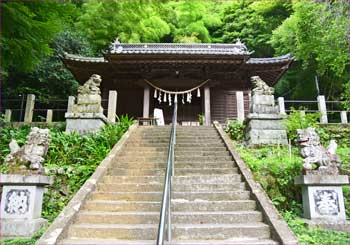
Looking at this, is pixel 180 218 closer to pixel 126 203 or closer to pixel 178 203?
pixel 178 203

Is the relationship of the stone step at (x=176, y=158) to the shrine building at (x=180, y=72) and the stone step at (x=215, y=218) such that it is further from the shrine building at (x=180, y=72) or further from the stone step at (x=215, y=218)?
the shrine building at (x=180, y=72)

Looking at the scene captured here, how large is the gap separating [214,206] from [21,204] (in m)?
3.29

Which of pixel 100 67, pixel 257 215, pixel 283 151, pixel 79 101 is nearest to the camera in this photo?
pixel 257 215

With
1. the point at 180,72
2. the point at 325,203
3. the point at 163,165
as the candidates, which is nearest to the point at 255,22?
the point at 180,72

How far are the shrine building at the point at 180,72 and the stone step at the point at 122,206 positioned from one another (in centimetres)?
774

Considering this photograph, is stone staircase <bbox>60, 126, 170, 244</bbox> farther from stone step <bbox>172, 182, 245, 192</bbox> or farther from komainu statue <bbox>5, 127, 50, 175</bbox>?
komainu statue <bbox>5, 127, 50, 175</bbox>

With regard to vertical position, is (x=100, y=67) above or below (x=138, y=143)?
above

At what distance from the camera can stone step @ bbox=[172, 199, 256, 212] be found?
4.51 meters

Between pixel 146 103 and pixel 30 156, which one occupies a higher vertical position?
pixel 146 103

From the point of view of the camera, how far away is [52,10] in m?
5.65

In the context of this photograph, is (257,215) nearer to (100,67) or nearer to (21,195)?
(21,195)

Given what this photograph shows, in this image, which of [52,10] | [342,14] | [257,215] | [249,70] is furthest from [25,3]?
[249,70]

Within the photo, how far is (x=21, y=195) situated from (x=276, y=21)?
2187cm

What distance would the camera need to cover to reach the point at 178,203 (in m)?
4.58
